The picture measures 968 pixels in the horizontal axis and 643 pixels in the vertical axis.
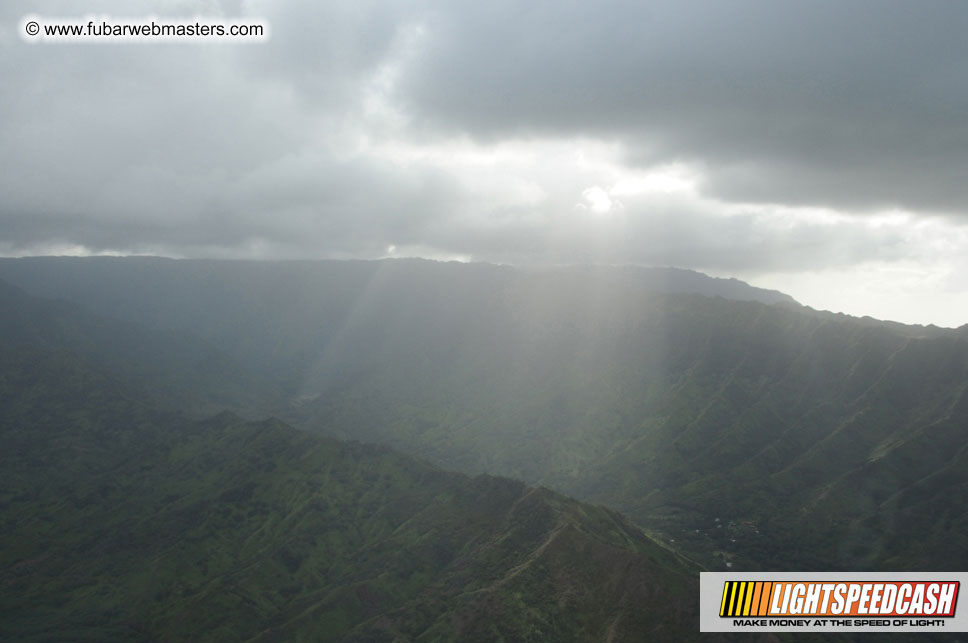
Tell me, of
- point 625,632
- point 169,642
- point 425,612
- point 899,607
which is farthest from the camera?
point 169,642

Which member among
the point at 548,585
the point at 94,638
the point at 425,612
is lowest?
the point at 94,638

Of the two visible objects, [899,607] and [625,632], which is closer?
[899,607]

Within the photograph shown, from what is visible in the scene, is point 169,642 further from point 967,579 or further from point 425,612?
point 967,579

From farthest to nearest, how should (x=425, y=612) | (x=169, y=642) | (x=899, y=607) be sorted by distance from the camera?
(x=169, y=642) → (x=425, y=612) → (x=899, y=607)

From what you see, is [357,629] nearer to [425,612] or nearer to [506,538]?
[425,612]

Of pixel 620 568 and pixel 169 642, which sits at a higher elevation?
pixel 620 568

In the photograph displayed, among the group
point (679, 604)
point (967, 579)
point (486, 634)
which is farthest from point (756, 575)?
point (967, 579)

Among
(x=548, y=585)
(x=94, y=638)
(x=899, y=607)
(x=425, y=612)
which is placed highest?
(x=899, y=607)

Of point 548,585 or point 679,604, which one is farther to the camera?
point 548,585

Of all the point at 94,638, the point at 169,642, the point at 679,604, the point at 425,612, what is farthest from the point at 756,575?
the point at 94,638
